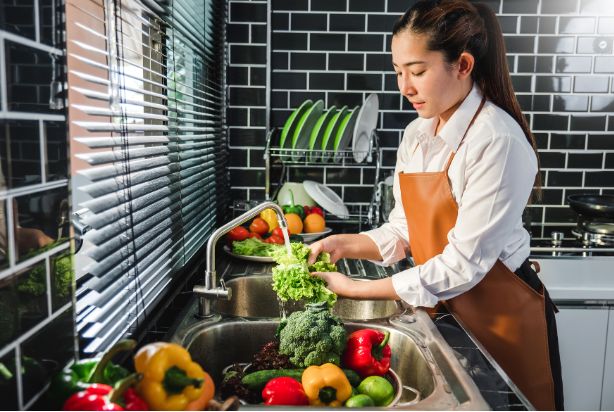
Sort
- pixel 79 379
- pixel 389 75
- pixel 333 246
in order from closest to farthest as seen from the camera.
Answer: pixel 79 379 < pixel 333 246 < pixel 389 75

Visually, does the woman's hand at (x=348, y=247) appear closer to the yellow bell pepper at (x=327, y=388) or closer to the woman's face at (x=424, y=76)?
the woman's face at (x=424, y=76)

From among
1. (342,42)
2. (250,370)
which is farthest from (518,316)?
(342,42)

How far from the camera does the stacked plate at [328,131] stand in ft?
8.55

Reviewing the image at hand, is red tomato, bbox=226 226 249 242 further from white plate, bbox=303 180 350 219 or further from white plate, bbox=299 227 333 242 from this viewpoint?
white plate, bbox=303 180 350 219

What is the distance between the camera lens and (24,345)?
81 cm

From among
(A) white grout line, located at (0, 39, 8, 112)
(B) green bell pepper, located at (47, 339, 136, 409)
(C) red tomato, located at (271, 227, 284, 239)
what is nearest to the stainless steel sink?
(B) green bell pepper, located at (47, 339, 136, 409)

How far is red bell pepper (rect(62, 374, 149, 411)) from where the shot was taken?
2.26 feet

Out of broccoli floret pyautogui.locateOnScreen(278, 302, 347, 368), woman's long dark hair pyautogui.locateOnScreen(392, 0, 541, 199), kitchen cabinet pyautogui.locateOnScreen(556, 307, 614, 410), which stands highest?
woman's long dark hair pyautogui.locateOnScreen(392, 0, 541, 199)

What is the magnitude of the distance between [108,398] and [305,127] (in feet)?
6.60

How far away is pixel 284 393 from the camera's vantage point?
111 centimetres

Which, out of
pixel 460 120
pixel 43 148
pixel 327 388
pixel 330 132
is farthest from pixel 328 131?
pixel 43 148

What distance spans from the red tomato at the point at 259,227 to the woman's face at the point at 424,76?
1040mm

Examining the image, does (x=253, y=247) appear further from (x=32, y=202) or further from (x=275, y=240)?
(x=32, y=202)

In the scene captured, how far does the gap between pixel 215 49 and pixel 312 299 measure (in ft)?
4.73
